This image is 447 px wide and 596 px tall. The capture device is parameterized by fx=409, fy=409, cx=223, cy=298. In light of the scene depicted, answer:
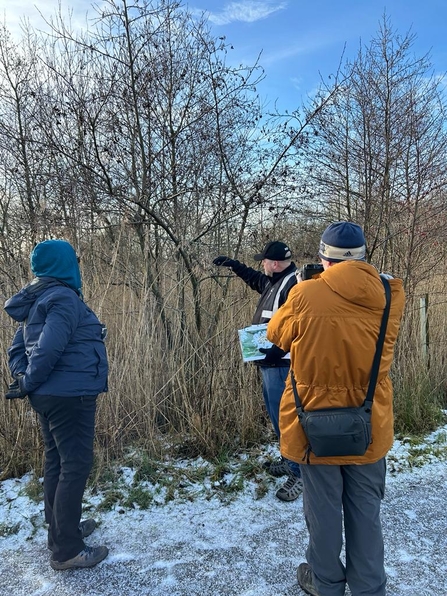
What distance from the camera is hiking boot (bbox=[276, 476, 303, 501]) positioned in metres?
3.05

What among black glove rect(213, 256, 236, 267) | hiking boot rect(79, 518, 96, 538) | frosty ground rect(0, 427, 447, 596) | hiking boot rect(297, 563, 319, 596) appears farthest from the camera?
black glove rect(213, 256, 236, 267)

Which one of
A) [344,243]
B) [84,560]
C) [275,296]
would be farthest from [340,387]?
[84,560]

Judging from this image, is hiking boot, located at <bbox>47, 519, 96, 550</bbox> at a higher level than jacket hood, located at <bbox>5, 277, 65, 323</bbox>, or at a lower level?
lower

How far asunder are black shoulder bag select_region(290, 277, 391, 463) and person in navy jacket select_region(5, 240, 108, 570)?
131 centimetres

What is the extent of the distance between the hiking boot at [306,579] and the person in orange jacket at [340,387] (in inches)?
7.1

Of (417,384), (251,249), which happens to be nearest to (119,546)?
(251,249)

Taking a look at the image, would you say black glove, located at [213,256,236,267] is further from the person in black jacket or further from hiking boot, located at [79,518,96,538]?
hiking boot, located at [79,518,96,538]

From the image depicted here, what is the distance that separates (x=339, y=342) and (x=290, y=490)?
6.01 feet

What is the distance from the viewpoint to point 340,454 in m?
1.79

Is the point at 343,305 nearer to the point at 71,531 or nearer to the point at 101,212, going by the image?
the point at 71,531

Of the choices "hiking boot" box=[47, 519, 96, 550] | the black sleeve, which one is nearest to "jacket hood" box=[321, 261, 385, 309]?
the black sleeve

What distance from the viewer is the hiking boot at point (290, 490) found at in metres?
3.05

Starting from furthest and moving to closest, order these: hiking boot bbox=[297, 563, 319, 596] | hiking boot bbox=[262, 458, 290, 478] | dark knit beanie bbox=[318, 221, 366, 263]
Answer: hiking boot bbox=[262, 458, 290, 478]
hiking boot bbox=[297, 563, 319, 596]
dark knit beanie bbox=[318, 221, 366, 263]

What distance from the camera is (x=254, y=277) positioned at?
3.61m
